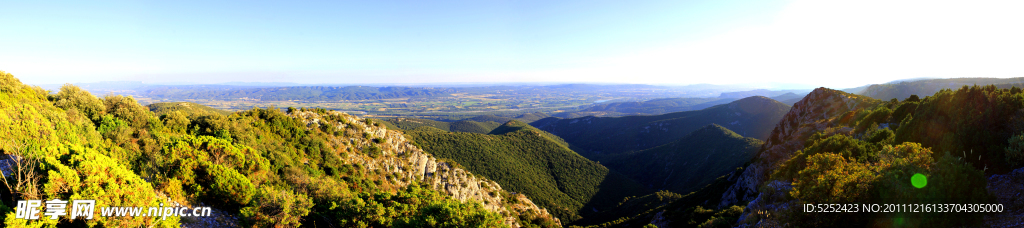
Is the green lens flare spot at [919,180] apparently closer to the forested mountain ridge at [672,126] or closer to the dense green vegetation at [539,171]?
the dense green vegetation at [539,171]

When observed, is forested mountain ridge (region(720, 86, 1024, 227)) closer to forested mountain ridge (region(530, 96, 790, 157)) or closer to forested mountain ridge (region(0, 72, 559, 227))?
forested mountain ridge (region(0, 72, 559, 227))

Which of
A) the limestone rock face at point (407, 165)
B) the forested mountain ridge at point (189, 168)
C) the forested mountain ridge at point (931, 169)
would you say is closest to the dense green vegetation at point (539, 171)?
the limestone rock face at point (407, 165)

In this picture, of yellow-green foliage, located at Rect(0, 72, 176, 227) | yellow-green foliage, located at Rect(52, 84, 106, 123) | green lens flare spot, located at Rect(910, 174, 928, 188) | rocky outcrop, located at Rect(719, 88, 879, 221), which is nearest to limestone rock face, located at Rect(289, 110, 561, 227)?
yellow-green foliage, located at Rect(52, 84, 106, 123)

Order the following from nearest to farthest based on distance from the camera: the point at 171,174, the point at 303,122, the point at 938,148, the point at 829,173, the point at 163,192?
the point at 829,173 → the point at 938,148 → the point at 163,192 → the point at 171,174 → the point at 303,122

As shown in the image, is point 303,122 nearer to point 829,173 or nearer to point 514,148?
point 829,173

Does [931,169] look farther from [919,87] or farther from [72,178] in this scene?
[919,87]

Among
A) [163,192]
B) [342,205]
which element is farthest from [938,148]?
[163,192]
